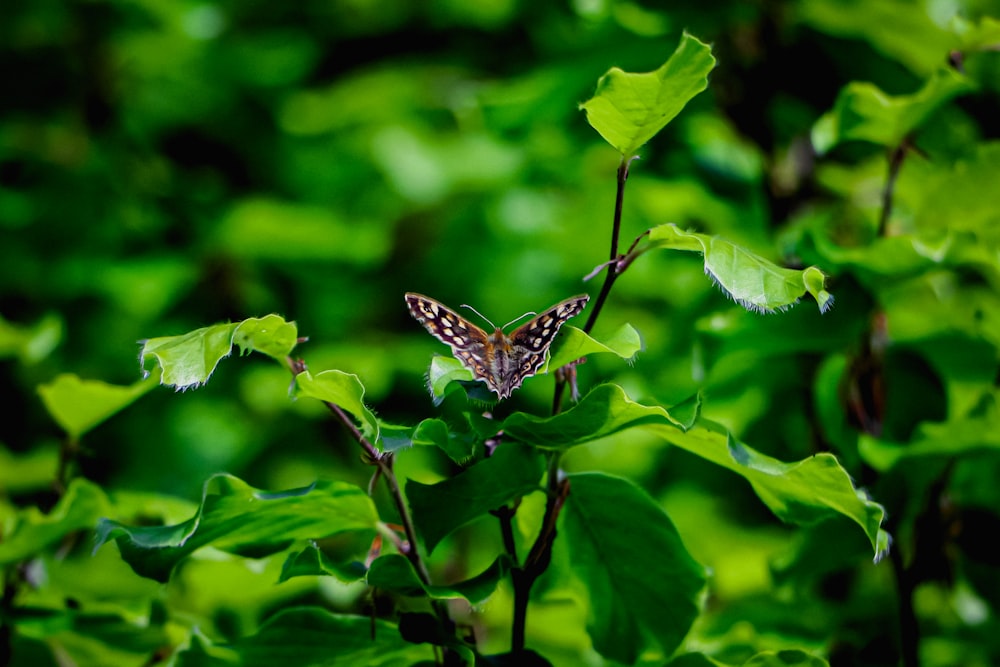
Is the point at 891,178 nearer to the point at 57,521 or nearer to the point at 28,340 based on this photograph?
the point at 57,521

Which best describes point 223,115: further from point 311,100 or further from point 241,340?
point 241,340

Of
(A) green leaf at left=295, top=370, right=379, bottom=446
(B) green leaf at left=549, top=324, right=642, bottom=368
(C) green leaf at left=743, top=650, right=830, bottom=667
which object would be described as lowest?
(C) green leaf at left=743, top=650, right=830, bottom=667

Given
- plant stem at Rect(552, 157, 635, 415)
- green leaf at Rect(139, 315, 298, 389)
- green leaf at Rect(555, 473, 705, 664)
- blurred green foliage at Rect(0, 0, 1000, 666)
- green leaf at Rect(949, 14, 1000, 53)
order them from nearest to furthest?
1. green leaf at Rect(139, 315, 298, 389)
2. plant stem at Rect(552, 157, 635, 415)
3. green leaf at Rect(555, 473, 705, 664)
4. green leaf at Rect(949, 14, 1000, 53)
5. blurred green foliage at Rect(0, 0, 1000, 666)

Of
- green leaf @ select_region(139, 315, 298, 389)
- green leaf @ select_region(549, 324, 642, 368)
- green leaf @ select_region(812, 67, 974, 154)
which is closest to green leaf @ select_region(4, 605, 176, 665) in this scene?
green leaf @ select_region(139, 315, 298, 389)

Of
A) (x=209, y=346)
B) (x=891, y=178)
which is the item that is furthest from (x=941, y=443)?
(x=209, y=346)

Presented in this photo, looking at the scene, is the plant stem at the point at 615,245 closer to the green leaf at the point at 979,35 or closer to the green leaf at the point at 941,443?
the green leaf at the point at 941,443

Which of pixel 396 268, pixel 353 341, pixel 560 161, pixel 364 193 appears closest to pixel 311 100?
pixel 364 193

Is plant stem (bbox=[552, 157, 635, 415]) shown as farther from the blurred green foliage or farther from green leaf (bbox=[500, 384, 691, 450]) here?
the blurred green foliage
